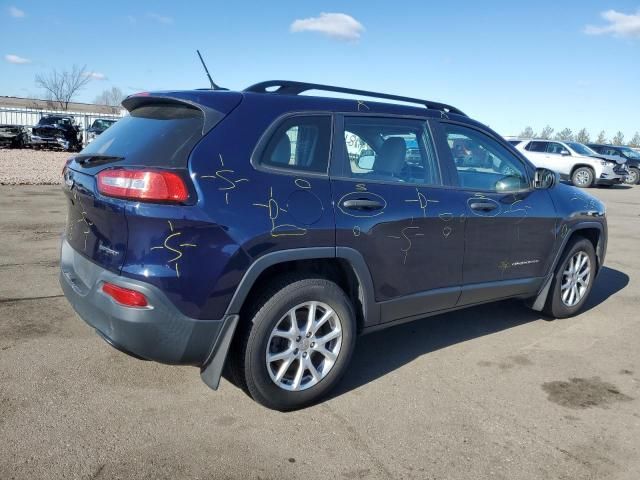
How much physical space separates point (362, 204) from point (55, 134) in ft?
84.4

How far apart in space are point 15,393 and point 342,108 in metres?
2.57

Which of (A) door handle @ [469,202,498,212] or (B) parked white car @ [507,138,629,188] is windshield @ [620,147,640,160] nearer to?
(B) parked white car @ [507,138,629,188]

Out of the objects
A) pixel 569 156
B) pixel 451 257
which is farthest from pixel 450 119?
pixel 569 156

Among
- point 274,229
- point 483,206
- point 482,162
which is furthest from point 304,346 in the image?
point 482,162

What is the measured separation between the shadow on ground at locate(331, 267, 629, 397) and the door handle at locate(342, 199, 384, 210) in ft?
3.85

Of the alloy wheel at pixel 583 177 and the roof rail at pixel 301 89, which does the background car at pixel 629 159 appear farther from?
the roof rail at pixel 301 89

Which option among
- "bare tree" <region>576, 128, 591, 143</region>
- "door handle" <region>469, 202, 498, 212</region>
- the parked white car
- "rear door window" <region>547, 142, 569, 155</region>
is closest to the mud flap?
"door handle" <region>469, 202, 498, 212</region>

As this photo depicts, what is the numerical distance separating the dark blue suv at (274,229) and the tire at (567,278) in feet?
3.20

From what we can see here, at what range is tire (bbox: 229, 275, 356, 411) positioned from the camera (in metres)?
2.97

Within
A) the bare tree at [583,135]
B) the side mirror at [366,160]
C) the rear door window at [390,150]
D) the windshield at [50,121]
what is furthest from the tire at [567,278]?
the bare tree at [583,135]

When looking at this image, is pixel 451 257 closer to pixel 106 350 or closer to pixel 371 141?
pixel 371 141

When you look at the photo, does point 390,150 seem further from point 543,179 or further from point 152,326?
point 152,326

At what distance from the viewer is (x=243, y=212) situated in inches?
111

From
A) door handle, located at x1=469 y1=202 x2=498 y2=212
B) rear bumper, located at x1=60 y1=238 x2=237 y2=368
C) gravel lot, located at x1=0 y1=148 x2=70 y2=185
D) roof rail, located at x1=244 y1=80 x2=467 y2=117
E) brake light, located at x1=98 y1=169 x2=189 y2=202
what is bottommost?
gravel lot, located at x1=0 y1=148 x2=70 y2=185
